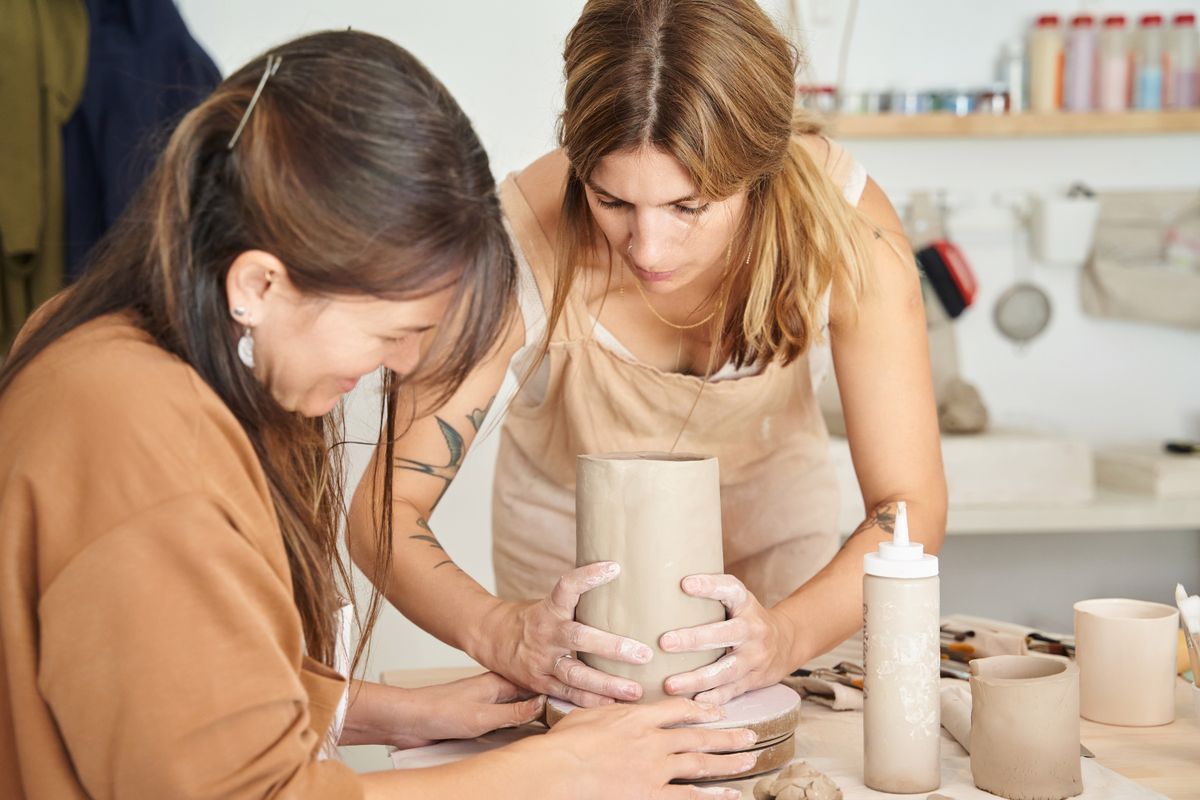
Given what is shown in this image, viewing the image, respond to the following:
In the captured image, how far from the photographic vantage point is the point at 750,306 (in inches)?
57.9

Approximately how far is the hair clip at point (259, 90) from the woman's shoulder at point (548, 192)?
27.5 inches

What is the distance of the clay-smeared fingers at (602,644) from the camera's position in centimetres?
115

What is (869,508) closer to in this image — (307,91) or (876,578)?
(876,578)

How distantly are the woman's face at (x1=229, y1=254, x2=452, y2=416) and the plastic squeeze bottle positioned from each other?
42cm

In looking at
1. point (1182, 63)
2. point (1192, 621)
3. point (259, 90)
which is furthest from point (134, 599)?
point (1182, 63)

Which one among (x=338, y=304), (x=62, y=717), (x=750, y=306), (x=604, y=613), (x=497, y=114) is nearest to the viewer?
(x=62, y=717)

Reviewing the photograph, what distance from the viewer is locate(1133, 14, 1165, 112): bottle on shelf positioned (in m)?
3.10

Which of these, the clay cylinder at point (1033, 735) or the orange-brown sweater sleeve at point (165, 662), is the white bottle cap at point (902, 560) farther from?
the orange-brown sweater sleeve at point (165, 662)

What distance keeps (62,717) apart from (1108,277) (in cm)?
291

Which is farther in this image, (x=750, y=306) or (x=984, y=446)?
(x=984, y=446)

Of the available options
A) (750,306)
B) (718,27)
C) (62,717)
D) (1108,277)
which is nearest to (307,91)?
(62,717)

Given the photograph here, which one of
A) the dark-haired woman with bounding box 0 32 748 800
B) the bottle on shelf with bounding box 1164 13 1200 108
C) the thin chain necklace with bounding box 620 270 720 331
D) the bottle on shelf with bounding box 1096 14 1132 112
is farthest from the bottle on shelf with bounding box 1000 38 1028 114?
the dark-haired woman with bounding box 0 32 748 800

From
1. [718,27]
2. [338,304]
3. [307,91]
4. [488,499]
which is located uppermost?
[718,27]

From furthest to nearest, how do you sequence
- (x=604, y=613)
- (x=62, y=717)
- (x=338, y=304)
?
(x=604, y=613), (x=338, y=304), (x=62, y=717)
